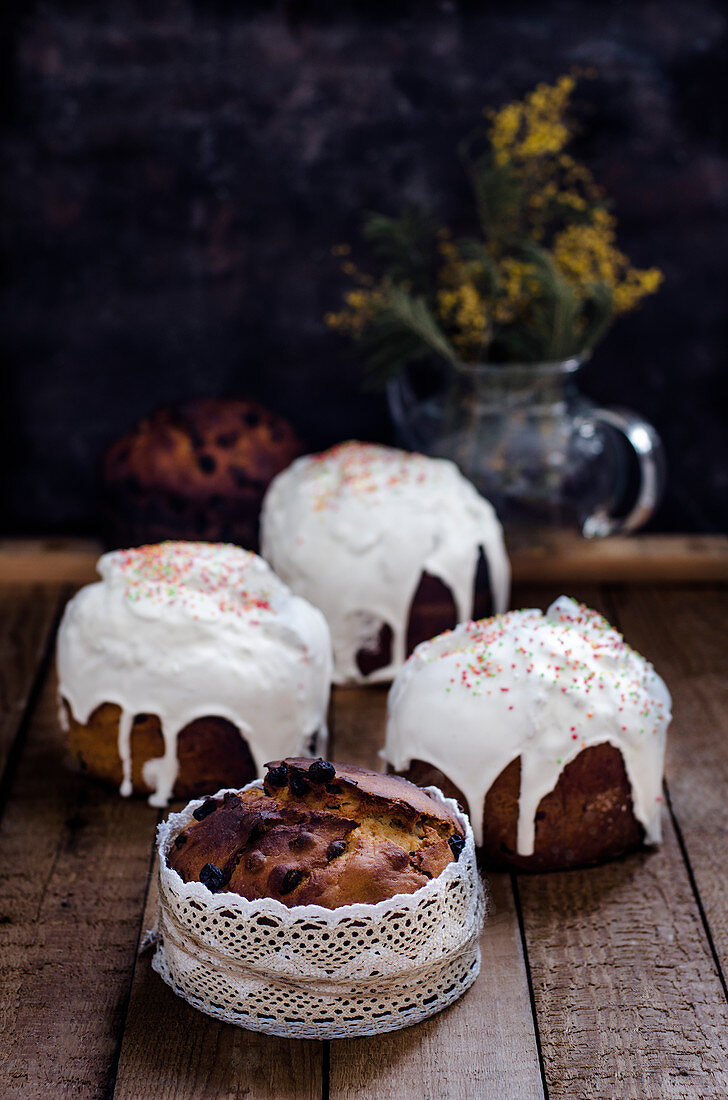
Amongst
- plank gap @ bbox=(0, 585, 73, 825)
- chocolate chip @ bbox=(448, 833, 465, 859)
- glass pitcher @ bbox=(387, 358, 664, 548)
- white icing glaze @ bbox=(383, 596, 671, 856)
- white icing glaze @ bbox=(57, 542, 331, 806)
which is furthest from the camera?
glass pitcher @ bbox=(387, 358, 664, 548)

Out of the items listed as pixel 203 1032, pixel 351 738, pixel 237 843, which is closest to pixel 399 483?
pixel 351 738

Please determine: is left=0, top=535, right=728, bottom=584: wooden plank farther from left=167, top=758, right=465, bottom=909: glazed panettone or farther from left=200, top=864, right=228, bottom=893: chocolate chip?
left=200, top=864, right=228, bottom=893: chocolate chip

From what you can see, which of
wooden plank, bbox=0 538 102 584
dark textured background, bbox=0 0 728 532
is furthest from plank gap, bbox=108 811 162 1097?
dark textured background, bbox=0 0 728 532

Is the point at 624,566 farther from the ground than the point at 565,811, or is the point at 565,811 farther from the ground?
the point at 565,811

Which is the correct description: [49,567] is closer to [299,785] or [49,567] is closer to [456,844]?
[299,785]

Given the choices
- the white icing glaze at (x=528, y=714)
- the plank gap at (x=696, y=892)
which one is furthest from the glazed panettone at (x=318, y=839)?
the plank gap at (x=696, y=892)

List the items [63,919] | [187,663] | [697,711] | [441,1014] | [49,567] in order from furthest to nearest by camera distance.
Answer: [49,567] < [697,711] < [187,663] < [63,919] < [441,1014]

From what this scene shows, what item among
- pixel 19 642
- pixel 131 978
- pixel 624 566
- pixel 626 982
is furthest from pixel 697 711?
pixel 19 642

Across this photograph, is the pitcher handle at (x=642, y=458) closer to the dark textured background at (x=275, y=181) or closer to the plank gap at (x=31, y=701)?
the dark textured background at (x=275, y=181)

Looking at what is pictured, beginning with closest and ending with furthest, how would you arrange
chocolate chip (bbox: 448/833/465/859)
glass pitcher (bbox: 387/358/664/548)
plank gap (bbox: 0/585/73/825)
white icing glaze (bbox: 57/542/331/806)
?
1. chocolate chip (bbox: 448/833/465/859)
2. white icing glaze (bbox: 57/542/331/806)
3. plank gap (bbox: 0/585/73/825)
4. glass pitcher (bbox: 387/358/664/548)
